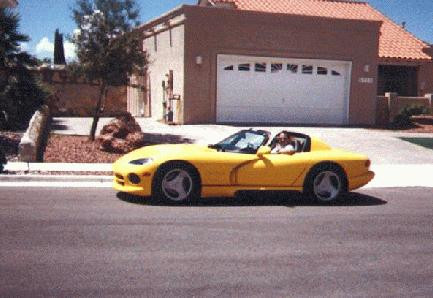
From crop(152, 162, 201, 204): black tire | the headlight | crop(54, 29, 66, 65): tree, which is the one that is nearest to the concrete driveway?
crop(152, 162, 201, 204): black tire

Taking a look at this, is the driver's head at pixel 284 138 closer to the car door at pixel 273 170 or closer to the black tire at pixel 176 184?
the car door at pixel 273 170

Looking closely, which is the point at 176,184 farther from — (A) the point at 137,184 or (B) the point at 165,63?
(B) the point at 165,63

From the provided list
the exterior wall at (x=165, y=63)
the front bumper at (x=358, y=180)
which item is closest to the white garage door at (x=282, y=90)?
the exterior wall at (x=165, y=63)

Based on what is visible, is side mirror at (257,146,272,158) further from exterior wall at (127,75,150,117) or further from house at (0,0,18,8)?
exterior wall at (127,75,150,117)

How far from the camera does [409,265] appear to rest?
608 cm

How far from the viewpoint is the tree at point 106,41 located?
1573cm

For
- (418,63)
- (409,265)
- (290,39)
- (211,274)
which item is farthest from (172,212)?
(418,63)

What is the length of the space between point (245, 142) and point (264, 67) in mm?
12411

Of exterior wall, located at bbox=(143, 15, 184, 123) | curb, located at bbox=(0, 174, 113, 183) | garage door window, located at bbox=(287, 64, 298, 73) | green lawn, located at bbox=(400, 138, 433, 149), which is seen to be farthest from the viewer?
garage door window, located at bbox=(287, 64, 298, 73)

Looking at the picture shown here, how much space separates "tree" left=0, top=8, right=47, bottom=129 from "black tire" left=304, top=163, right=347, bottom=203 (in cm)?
815

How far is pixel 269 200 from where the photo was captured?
972cm

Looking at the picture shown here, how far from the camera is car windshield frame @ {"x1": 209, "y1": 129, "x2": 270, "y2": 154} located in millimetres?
9266

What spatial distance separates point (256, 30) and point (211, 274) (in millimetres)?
16563

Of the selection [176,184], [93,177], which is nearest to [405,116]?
[93,177]
